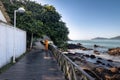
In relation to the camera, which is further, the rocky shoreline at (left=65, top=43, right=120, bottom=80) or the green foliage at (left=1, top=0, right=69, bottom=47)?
the green foliage at (left=1, top=0, right=69, bottom=47)

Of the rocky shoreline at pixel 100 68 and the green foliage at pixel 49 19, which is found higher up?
the green foliage at pixel 49 19

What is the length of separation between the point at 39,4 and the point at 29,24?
1314 centimetres

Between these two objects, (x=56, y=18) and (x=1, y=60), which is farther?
(x=56, y=18)

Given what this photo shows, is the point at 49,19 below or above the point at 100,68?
above

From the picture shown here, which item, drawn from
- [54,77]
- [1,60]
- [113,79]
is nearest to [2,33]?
[1,60]

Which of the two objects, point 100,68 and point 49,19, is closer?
point 100,68

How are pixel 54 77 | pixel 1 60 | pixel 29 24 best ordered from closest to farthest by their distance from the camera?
1. pixel 54 77
2. pixel 1 60
3. pixel 29 24

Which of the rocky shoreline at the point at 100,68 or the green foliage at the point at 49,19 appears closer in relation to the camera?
the rocky shoreline at the point at 100,68

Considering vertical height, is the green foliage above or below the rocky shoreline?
above

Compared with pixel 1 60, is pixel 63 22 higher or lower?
higher

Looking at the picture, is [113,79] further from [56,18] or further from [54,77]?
[56,18]

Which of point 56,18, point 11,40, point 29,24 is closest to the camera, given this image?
→ point 11,40

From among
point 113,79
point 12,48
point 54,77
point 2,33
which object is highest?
point 2,33

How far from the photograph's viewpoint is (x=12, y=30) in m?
15.5
